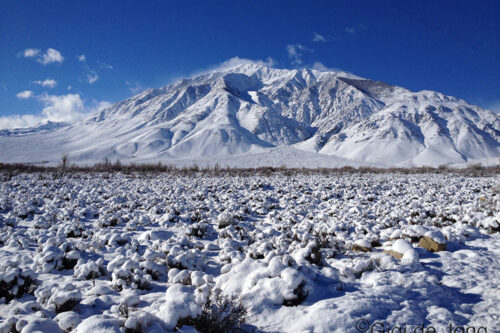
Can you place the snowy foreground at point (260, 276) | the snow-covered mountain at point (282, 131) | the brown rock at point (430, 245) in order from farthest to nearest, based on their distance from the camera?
the snow-covered mountain at point (282, 131) → the brown rock at point (430, 245) → the snowy foreground at point (260, 276)

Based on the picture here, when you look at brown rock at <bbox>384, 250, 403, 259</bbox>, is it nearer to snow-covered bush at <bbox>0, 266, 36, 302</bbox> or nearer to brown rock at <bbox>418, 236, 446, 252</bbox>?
brown rock at <bbox>418, 236, 446, 252</bbox>

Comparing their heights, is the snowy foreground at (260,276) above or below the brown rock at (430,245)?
below

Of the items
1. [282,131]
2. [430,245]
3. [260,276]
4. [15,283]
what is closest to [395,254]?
[430,245]

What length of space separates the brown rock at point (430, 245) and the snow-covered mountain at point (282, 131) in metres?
38.0

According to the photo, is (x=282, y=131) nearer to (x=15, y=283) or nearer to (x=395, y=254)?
(x=395, y=254)

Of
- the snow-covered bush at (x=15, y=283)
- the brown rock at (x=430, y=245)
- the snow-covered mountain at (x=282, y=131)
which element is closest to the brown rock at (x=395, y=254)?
the brown rock at (x=430, y=245)

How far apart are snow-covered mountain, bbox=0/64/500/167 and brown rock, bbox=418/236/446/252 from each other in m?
38.0

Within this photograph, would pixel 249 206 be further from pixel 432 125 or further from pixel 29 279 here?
pixel 432 125

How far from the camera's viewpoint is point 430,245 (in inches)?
205

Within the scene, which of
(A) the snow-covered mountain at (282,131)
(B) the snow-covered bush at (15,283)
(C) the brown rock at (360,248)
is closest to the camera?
(B) the snow-covered bush at (15,283)

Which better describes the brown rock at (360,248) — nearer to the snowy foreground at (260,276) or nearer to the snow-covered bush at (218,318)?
the snowy foreground at (260,276)

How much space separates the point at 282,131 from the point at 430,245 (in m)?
116

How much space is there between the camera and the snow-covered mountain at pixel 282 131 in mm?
84750

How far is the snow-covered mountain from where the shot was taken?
84750 millimetres
